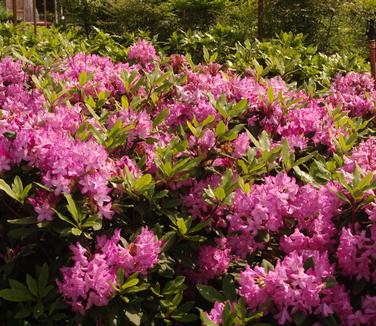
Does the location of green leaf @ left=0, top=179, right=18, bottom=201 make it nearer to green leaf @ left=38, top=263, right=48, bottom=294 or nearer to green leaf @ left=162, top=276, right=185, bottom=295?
green leaf @ left=38, top=263, right=48, bottom=294

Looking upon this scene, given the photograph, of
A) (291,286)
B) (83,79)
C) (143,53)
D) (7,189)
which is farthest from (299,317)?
(143,53)

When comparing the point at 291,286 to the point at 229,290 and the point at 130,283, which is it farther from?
the point at 130,283

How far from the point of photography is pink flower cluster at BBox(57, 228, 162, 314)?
5.45 feet

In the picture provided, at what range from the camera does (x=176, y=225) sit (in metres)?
1.90

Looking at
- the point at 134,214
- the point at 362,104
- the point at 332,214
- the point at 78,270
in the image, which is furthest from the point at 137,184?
the point at 362,104

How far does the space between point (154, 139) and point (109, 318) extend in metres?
0.68

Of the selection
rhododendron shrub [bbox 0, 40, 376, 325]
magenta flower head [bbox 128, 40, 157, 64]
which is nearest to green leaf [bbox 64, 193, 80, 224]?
rhododendron shrub [bbox 0, 40, 376, 325]

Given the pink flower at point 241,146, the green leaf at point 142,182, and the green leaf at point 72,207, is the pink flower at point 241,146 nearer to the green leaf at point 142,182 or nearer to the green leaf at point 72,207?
the green leaf at point 142,182

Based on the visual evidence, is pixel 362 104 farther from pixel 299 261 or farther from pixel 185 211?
pixel 299 261

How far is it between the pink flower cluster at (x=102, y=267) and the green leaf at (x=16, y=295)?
12 centimetres

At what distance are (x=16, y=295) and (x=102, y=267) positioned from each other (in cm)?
31

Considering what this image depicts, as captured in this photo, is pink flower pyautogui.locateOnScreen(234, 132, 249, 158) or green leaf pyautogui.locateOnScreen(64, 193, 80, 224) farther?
pink flower pyautogui.locateOnScreen(234, 132, 249, 158)

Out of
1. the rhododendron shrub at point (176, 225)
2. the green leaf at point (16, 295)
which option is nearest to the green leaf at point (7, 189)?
the rhododendron shrub at point (176, 225)

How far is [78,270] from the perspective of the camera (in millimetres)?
1673
